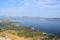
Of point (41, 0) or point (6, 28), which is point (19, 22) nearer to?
point (6, 28)

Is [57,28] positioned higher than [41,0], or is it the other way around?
[41,0]

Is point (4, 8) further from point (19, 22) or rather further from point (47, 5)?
point (47, 5)

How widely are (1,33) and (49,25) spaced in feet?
3.48

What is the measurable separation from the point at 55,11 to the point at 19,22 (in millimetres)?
824

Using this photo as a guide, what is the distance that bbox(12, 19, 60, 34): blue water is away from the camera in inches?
139

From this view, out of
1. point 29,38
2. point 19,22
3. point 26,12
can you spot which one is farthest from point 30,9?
point 29,38

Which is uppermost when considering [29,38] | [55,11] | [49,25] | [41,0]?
[41,0]

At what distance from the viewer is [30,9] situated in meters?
3.63

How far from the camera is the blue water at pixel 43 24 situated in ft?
11.6

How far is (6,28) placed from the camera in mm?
3650

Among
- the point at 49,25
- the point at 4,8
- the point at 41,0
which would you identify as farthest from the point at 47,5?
the point at 4,8

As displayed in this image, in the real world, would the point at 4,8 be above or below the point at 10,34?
above

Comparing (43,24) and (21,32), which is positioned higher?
(43,24)

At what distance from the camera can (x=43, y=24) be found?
357 centimetres
